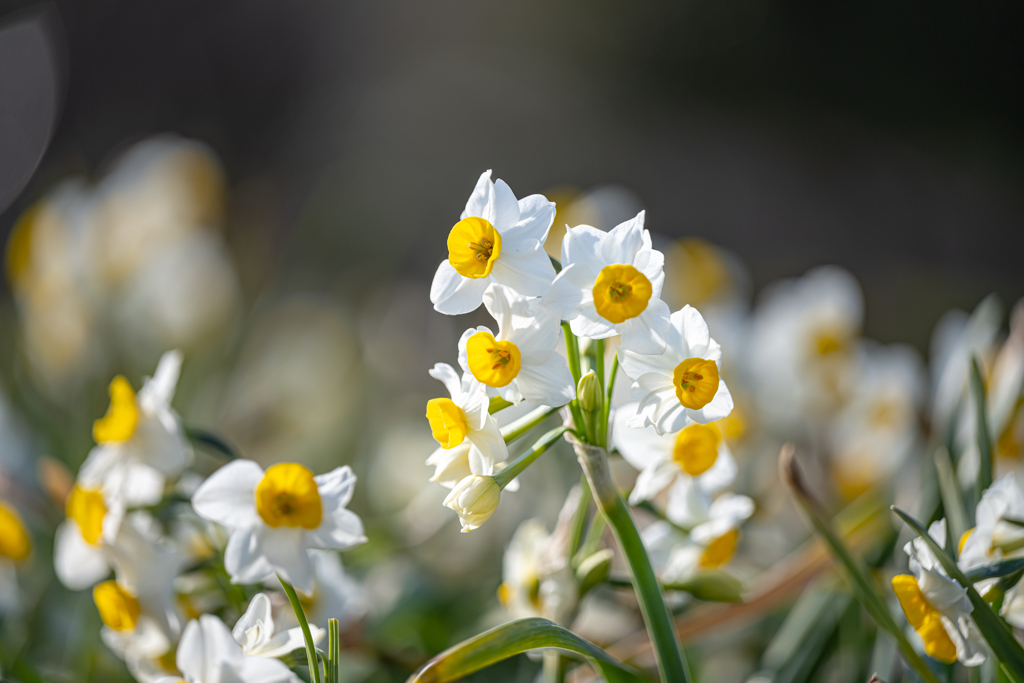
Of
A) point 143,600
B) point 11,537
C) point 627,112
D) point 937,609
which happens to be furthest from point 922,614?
point 627,112

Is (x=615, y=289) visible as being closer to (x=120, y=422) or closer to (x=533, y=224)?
(x=533, y=224)

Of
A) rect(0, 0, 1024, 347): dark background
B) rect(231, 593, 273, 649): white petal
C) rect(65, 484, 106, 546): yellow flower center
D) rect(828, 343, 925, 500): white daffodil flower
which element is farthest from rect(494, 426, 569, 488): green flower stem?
rect(0, 0, 1024, 347): dark background

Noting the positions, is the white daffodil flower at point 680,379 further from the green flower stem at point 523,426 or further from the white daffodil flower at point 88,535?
the white daffodil flower at point 88,535

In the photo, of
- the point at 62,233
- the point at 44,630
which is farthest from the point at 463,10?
the point at 44,630

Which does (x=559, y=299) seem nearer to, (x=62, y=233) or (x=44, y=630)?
(x=44, y=630)

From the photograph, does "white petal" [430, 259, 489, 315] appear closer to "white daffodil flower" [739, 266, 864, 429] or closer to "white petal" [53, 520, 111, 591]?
"white petal" [53, 520, 111, 591]

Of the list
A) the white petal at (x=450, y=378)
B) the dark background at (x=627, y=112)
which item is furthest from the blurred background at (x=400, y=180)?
the white petal at (x=450, y=378)
